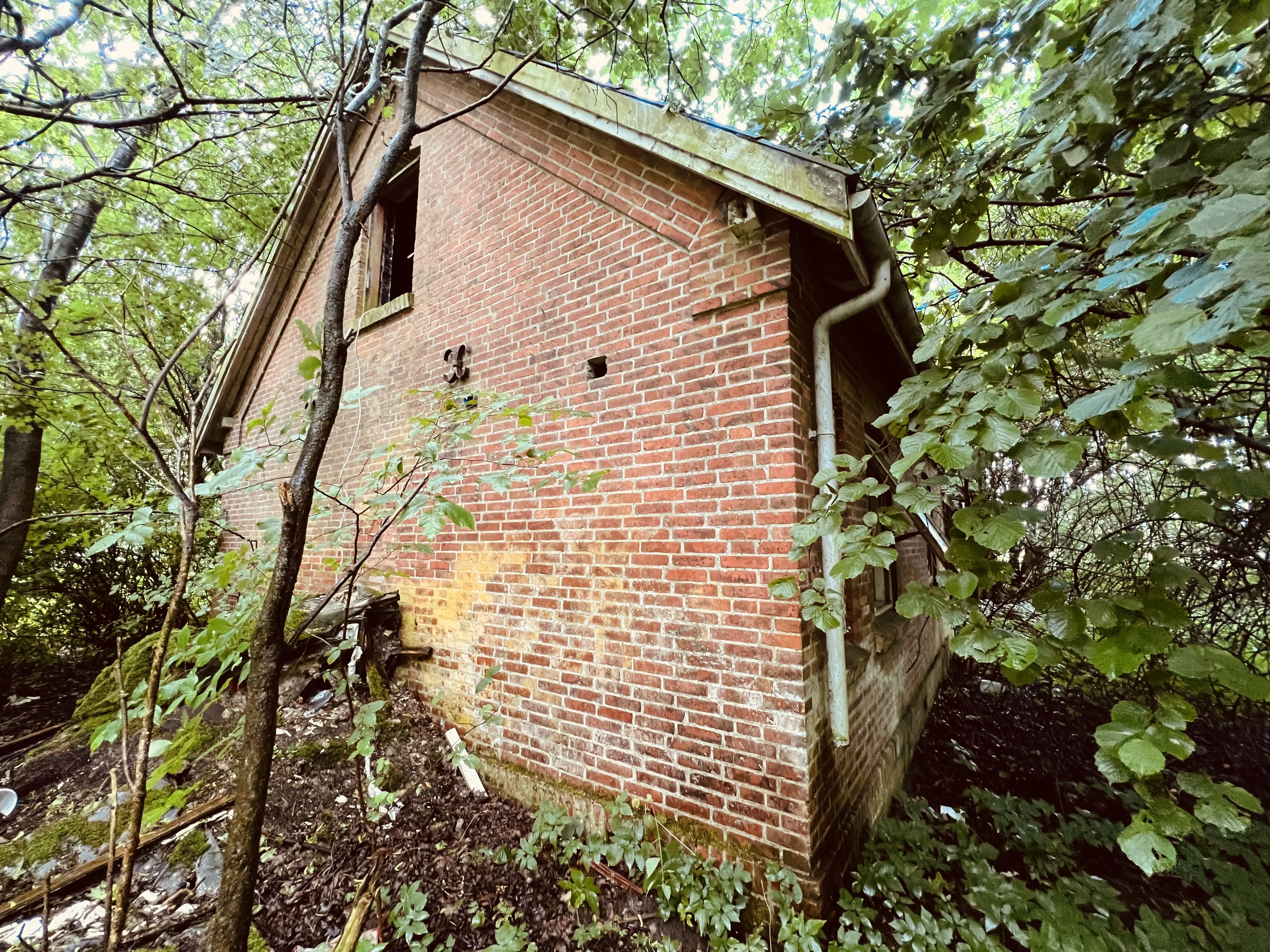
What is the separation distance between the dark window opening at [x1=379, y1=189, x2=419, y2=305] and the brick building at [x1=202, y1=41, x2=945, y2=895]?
1.75 meters

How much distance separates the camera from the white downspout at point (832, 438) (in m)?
2.62

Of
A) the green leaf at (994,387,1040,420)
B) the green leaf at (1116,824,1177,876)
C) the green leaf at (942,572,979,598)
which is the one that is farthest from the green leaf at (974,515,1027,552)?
the green leaf at (1116,824,1177,876)

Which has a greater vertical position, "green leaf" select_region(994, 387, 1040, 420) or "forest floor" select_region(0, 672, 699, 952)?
"green leaf" select_region(994, 387, 1040, 420)

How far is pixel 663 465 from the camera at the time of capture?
2.89 m

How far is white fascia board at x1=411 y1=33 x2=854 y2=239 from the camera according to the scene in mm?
2270

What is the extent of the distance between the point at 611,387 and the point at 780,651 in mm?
1804

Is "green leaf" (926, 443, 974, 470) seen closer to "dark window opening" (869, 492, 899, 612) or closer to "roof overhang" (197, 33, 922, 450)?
"roof overhang" (197, 33, 922, 450)

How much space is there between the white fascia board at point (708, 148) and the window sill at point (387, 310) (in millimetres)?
2086

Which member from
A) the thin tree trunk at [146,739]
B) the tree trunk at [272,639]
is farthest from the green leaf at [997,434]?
the thin tree trunk at [146,739]

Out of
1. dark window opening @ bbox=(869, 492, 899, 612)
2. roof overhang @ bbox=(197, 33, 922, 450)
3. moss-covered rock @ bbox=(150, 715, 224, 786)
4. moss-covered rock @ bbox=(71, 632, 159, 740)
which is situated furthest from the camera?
moss-covered rock @ bbox=(71, 632, 159, 740)

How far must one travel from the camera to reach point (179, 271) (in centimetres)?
520

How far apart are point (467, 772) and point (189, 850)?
56.5 inches

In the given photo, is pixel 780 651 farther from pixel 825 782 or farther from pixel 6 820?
pixel 6 820

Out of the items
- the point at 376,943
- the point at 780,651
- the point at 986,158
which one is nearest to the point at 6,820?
the point at 376,943
